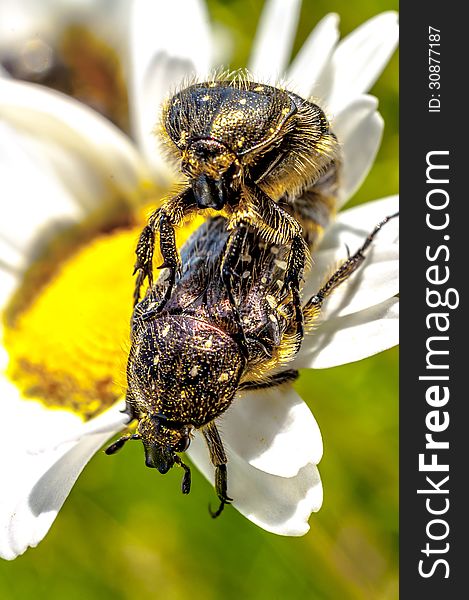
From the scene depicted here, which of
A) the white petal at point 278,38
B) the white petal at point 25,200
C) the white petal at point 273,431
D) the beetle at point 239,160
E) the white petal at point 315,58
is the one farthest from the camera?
the white petal at point 25,200

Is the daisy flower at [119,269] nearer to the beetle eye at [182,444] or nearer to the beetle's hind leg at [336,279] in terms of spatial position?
the beetle's hind leg at [336,279]

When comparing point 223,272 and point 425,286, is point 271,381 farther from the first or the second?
point 425,286

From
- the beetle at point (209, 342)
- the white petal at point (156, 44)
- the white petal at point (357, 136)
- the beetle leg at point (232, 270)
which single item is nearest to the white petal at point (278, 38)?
the white petal at point (156, 44)

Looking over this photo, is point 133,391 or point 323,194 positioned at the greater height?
point 323,194

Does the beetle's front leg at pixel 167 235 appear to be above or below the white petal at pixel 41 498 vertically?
above

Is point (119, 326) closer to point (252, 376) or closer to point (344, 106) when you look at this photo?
point (252, 376)

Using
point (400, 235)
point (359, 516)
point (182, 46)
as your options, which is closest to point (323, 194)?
point (400, 235)
